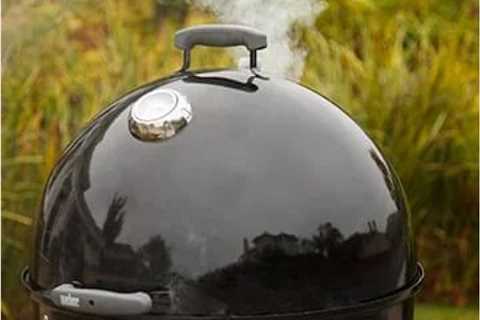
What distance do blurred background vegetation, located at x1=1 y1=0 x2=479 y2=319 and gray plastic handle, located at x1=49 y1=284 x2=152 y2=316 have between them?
2940mm

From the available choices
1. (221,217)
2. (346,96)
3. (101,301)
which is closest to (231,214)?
(221,217)

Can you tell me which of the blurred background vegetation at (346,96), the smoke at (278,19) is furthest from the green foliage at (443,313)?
the smoke at (278,19)

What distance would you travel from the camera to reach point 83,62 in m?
5.76

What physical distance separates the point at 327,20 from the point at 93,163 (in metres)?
4.60

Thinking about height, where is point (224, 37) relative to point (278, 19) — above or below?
below

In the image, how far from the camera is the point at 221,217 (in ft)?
6.88

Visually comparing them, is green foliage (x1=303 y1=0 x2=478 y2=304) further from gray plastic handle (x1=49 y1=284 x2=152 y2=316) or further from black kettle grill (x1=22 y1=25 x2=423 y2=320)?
gray plastic handle (x1=49 y1=284 x2=152 y2=316)

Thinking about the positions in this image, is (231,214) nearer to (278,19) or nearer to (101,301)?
(101,301)

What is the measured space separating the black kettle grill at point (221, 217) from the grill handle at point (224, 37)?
10 cm

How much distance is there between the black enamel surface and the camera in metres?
2.09

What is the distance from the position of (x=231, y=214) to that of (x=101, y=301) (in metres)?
0.31

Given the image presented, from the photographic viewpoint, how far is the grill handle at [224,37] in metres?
2.39

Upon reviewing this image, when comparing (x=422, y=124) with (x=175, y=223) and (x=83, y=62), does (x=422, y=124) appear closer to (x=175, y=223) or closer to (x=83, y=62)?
(x=83, y=62)

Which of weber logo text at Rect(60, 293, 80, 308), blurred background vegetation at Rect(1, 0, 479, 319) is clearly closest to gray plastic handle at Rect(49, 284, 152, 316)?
weber logo text at Rect(60, 293, 80, 308)
